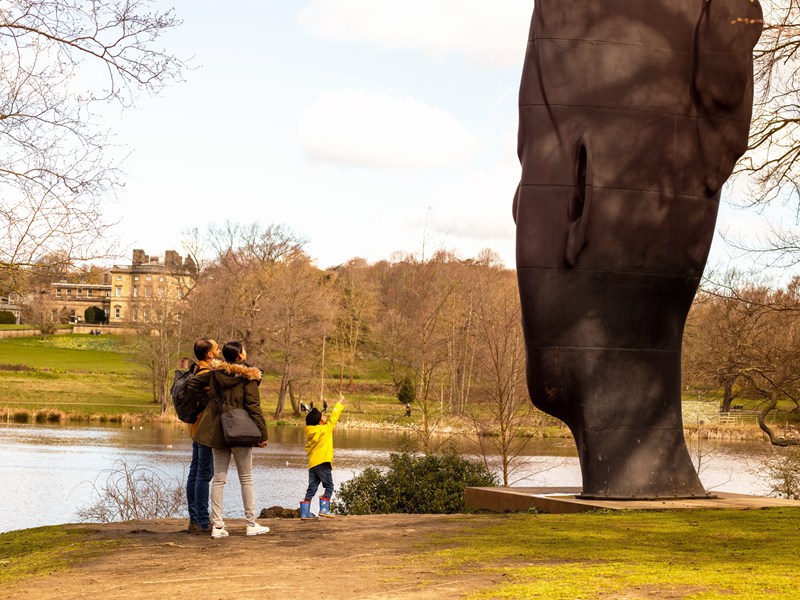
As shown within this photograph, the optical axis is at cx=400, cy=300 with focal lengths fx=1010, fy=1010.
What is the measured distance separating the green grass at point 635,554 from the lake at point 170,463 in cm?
1097

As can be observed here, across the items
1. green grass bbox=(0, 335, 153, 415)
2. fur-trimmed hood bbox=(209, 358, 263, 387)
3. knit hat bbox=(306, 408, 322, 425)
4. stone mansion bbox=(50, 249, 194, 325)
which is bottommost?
green grass bbox=(0, 335, 153, 415)

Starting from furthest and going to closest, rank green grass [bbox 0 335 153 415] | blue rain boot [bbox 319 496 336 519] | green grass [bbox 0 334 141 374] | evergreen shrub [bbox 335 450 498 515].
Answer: green grass [bbox 0 334 141 374]
green grass [bbox 0 335 153 415]
evergreen shrub [bbox 335 450 498 515]
blue rain boot [bbox 319 496 336 519]

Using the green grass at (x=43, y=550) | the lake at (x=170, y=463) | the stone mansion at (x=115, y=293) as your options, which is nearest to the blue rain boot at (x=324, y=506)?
the green grass at (x=43, y=550)

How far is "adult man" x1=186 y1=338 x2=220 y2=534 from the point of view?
8992 mm

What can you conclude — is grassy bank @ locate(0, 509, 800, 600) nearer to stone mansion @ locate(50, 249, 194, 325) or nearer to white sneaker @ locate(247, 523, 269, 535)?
white sneaker @ locate(247, 523, 269, 535)

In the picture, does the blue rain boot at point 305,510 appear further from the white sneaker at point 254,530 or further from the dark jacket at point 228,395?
the dark jacket at point 228,395

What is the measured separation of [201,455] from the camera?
9.08 m

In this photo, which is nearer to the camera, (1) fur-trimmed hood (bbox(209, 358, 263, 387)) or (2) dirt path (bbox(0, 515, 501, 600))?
(2) dirt path (bbox(0, 515, 501, 600))

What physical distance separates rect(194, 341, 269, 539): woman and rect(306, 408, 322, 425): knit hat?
2.03 meters

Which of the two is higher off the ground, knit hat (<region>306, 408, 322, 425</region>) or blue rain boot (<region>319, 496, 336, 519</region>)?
knit hat (<region>306, 408, 322, 425</region>)

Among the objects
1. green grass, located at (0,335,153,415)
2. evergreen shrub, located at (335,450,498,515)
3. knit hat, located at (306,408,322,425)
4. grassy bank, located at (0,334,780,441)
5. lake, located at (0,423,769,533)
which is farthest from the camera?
green grass, located at (0,335,153,415)

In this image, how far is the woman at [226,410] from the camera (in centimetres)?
870

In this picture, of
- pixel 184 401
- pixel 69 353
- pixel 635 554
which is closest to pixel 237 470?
pixel 184 401

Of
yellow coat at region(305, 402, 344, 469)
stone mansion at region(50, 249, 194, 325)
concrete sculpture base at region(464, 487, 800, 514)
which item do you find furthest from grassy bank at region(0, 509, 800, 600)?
stone mansion at region(50, 249, 194, 325)
